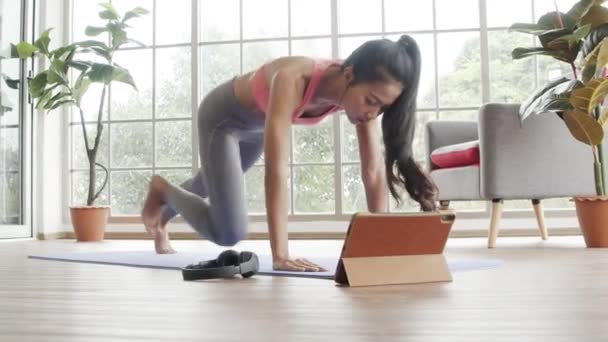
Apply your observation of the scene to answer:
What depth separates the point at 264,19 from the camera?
4.85m

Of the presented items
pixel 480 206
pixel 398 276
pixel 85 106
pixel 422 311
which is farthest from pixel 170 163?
pixel 422 311

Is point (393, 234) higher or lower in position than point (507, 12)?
lower

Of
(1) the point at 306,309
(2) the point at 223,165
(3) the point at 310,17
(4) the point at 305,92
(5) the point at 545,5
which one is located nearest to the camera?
(1) the point at 306,309

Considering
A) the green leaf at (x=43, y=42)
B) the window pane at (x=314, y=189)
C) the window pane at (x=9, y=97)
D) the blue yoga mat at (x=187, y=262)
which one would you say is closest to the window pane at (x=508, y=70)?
the window pane at (x=314, y=189)

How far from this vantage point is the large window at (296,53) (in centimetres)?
453

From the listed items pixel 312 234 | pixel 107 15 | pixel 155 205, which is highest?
A: pixel 107 15

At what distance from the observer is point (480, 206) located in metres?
4.39

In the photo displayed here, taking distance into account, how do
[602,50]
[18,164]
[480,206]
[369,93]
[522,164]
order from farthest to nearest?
[18,164] → [480,206] → [522,164] → [602,50] → [369,93]

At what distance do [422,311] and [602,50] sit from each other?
206 centimetres

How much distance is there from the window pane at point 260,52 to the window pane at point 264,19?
0.22 ft

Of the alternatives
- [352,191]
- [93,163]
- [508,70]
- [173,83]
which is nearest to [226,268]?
[352,191]

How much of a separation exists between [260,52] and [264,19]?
0.83 ft

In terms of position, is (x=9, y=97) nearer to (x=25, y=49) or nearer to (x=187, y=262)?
(x=25, y=49)

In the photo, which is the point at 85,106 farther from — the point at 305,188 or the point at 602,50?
the point at 602,50
